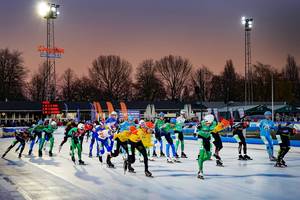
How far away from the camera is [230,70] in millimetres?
91688

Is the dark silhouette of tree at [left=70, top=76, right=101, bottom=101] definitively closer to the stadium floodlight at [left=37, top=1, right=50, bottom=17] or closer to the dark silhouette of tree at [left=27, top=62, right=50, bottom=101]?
the dark silhouette of tree at [left=27, top=62, right=50, bottom=101]

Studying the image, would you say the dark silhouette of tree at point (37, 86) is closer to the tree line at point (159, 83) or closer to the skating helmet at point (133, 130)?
the tree line at point (159, 83)

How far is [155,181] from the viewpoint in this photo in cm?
1102

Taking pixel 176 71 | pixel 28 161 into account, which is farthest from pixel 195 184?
pixel 176 71

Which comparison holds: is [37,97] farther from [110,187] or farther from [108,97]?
[110,187]

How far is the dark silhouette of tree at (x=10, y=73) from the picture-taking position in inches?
2810

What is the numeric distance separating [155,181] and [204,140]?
1.76m

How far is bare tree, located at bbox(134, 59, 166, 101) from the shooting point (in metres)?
83.1

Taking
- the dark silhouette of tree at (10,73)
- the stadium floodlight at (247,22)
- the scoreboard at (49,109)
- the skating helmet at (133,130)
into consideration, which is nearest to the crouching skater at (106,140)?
the skating helmet at (133,130)

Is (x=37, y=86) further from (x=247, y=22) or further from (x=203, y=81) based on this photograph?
(x=247, y=22)

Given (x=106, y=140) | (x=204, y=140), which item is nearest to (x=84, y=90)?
(x=106, y=140)

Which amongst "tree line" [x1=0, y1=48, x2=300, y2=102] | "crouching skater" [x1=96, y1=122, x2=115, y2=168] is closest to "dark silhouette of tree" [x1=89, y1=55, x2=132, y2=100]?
"tree line" [x1=0, y1=48, x2=300, y2=102]

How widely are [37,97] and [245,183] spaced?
7862 cm

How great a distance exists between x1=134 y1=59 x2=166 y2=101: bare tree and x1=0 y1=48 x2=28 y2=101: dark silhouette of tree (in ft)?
75.6
